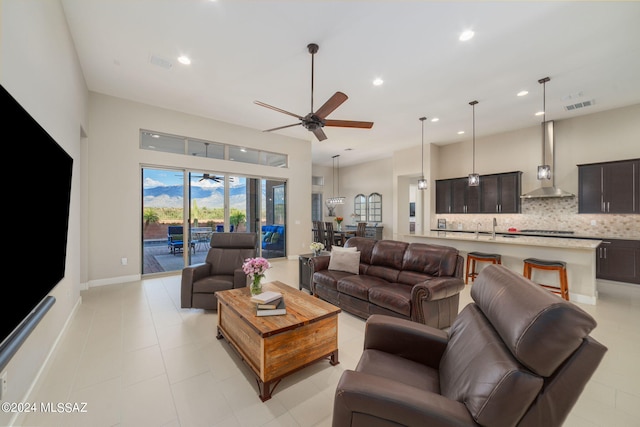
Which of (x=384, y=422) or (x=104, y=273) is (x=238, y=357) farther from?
(x=104, y=273)

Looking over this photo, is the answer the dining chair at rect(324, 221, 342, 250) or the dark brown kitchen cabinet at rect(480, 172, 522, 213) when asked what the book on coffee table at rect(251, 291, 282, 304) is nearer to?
the dining chair at rect(324, 221, 342, 250)

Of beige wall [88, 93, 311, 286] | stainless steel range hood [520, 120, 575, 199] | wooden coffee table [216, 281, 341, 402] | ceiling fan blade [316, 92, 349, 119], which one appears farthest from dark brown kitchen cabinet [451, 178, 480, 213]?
beige wall [88, 93, 311, 286]

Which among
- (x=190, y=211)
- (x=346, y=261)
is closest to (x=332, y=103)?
(x=346, y=261)

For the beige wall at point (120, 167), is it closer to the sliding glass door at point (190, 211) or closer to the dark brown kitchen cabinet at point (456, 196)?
the sliding glass door at point (190, 211)

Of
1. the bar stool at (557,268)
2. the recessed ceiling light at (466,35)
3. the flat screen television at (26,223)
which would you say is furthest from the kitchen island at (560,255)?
the flat screen television at (26,223)

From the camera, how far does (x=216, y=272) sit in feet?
12.2

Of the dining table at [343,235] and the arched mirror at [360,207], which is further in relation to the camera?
the arched mirror at [360,207]

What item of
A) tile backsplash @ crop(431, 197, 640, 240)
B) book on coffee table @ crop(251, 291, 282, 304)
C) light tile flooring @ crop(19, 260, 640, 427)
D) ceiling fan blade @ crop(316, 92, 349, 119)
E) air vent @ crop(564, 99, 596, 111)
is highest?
air vent @ crop(564, 99, 596, 111)

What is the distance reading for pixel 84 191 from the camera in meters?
4.28

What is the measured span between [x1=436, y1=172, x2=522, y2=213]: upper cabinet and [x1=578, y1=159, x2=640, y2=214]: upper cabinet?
3.69 feet

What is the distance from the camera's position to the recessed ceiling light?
113 inches

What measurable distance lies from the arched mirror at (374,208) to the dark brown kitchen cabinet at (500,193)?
351cm

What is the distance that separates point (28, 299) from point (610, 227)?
27.5 ft

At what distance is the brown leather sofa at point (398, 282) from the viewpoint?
2648mm
